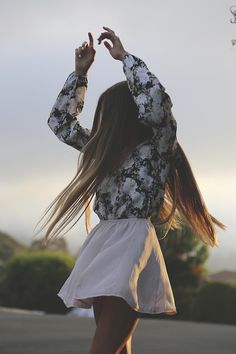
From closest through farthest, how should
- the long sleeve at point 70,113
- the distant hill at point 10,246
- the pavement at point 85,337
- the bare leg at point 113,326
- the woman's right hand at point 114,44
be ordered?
1. the bare leg at point 113,326
2. the woman's right hand at point 114,44
3. the long sleeve at point 70,113
4. the pavement at point 85,337
5. the distant hill at point 10,246

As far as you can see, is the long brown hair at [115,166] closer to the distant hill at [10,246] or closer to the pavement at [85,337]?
the pavement at [85,337]

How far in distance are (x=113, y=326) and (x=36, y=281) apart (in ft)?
37.4

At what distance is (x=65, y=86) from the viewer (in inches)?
132

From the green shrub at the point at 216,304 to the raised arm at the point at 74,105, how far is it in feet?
29.4

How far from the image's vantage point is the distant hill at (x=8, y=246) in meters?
18.0

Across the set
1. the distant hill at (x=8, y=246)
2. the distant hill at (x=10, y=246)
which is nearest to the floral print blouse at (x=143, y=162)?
the distant hill at (x=10, y=246)

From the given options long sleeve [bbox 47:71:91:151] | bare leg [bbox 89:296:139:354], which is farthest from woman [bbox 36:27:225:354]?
long sleeve [bbox 47:71:91:151]

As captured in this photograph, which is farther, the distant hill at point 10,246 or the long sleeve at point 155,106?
the distant hill at point 10,246

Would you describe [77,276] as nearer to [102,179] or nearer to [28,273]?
[102,179]

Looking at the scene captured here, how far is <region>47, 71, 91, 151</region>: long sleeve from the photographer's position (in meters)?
3.20

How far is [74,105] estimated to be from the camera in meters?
3.29

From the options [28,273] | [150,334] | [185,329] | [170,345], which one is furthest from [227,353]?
[28,273]

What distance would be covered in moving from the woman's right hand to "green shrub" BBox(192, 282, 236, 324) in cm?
921

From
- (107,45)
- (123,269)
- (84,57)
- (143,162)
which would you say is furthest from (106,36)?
(123,269)
